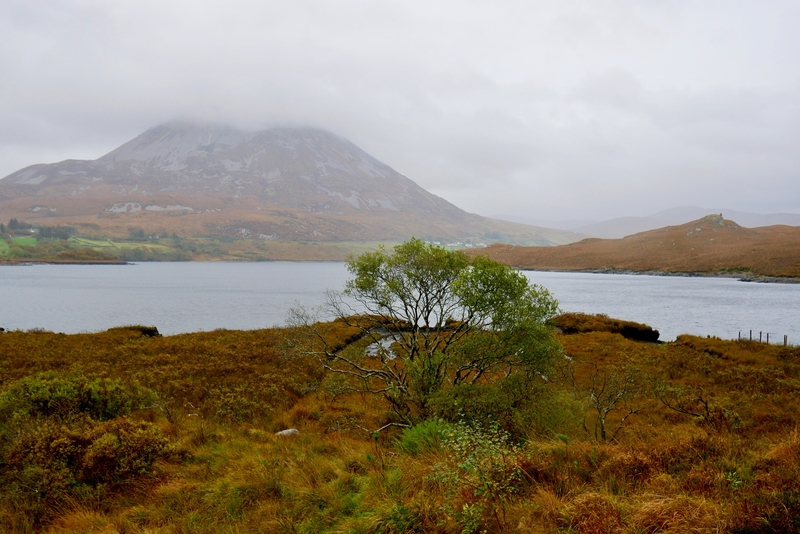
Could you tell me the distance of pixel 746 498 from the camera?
5258mm

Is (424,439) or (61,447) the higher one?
(61,447)

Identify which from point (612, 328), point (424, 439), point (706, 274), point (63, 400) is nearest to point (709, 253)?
point (706, 274)

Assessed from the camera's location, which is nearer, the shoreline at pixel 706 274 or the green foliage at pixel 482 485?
the green foliage at pixel 482 485

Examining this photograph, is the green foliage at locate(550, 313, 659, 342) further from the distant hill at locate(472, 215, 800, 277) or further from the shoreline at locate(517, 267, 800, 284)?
the distant hill at locate(472, 215, 800, 277)

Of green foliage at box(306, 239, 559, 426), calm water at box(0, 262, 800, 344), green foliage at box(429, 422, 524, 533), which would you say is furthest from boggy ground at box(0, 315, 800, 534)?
Result: calm water at box(0, 262, 800, 344)

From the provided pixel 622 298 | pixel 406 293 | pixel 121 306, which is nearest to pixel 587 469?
pixel 406 293

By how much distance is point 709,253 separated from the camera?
158m

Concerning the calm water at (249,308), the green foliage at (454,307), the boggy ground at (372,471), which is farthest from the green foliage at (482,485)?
the calm water at (249,308)

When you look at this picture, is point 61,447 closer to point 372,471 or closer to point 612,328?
point 372,471

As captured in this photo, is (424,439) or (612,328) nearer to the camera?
(424,439)

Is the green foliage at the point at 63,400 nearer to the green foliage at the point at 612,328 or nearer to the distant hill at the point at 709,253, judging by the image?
the green foliage at the point at 612,328

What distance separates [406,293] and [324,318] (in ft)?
152

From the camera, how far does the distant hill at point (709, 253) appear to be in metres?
132

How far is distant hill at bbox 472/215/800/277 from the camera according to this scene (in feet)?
432
